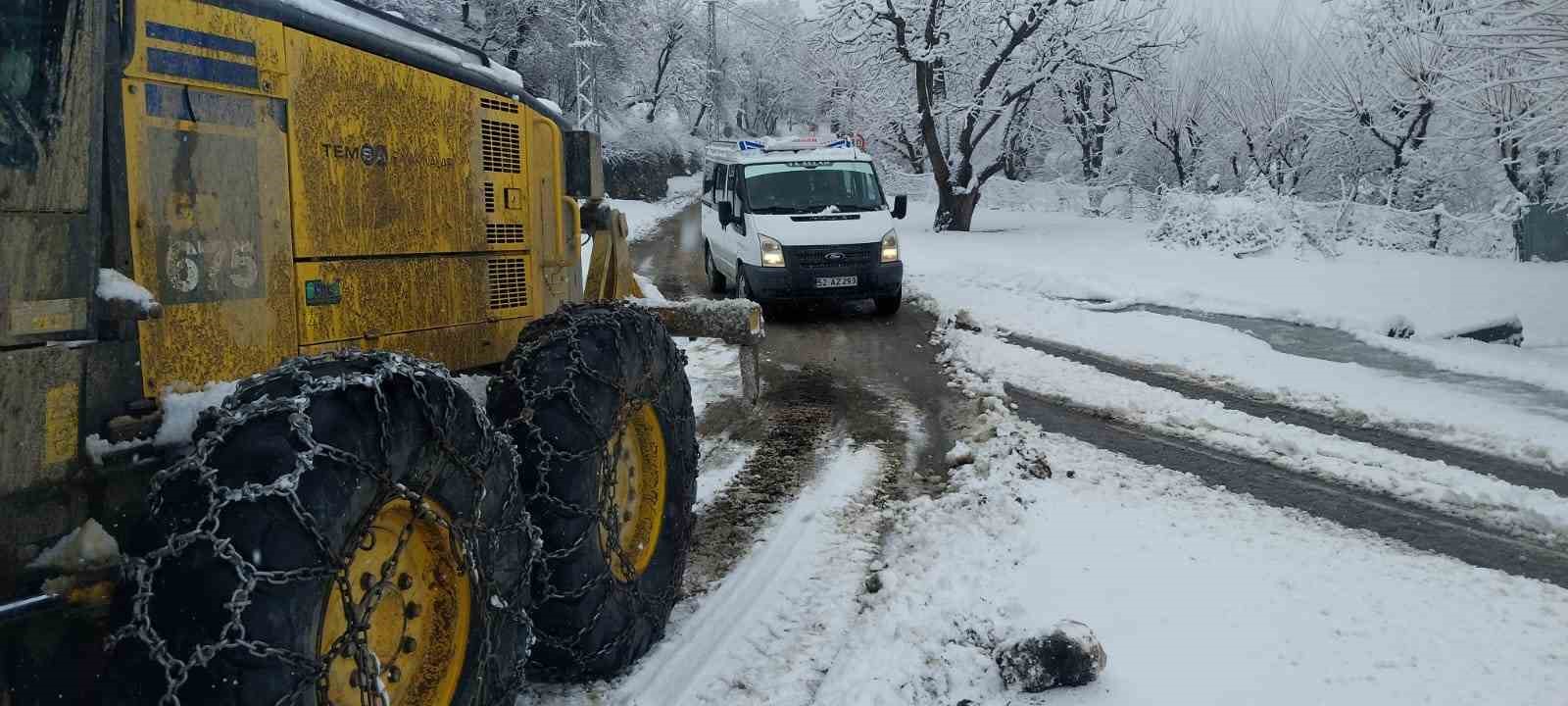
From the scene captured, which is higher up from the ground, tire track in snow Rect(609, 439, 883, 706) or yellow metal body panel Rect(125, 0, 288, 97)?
yellow metal body panel Rect(125, 0, 288, 97)

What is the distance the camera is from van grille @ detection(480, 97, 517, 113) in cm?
362

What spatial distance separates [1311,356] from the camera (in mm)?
10062

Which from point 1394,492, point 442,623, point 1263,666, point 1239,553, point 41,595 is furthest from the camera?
point 1394,492

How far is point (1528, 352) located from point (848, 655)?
10.2 metres

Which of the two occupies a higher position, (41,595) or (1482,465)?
(41,595)

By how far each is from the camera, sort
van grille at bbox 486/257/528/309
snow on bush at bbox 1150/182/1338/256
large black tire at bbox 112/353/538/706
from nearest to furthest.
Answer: large black tire at bbox 112/353/538/706
van grille at bbox 486/257/528/309
snow on bush at bbox 1150/182/1338/256

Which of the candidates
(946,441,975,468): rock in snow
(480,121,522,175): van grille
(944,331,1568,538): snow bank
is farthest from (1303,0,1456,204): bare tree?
(480,121,522,175): van grille

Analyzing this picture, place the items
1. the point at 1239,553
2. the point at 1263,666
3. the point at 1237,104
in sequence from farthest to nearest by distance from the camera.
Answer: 1. the point at 1237,104
2. the point at 1239,553
3. the point at 1263,666

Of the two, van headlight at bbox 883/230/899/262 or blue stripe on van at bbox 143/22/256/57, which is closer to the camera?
blue stripe on van at bbox 143/22/256/57

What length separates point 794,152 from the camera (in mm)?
13438

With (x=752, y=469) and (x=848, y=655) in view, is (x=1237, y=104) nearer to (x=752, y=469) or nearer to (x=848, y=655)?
(x=752, y=469)

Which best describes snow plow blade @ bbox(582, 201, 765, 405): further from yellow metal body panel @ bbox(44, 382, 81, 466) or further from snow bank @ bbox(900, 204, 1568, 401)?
snow bank @ bbox(900, 204, 1568, 401)

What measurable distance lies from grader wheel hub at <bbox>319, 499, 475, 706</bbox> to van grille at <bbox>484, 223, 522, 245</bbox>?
150 centimetres

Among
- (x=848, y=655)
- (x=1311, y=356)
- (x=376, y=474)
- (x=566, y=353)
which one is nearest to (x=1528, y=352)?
(x=1311, y=356)
